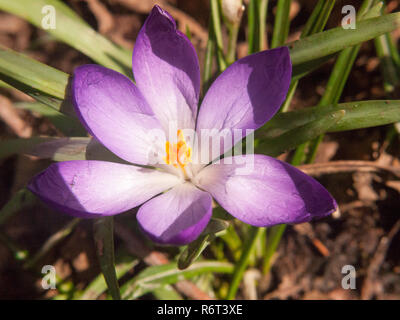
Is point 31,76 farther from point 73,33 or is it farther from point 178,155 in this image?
point 178,155

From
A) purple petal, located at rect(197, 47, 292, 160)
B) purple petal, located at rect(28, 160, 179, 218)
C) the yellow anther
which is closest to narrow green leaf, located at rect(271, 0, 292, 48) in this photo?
purple petal, located at rect(197, 47, 292, 160)

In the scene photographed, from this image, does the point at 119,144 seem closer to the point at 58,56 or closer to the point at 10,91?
the point at 10,91

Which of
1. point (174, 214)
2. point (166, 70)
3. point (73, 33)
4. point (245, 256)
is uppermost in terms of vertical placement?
point (73, 33)

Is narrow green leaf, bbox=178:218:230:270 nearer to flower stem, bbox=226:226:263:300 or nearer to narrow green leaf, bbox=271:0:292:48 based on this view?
flower stem, bbox=226:226:263:300

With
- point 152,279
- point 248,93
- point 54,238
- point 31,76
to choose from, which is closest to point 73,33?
point 31,76

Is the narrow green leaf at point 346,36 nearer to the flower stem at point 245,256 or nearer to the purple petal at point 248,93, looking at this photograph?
the purple petal at point 248,93

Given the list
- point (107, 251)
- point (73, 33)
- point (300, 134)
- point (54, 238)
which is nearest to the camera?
point (300, 134)
